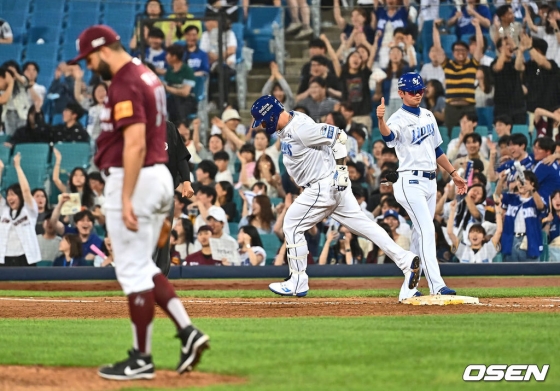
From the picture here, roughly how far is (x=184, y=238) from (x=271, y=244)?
1.42 meters

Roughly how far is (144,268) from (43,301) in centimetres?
696

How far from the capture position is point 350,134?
17.7 metres

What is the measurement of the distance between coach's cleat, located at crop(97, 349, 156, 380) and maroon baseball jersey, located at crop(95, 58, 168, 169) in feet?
3.77

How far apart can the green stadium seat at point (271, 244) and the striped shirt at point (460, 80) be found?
3993 millimetres

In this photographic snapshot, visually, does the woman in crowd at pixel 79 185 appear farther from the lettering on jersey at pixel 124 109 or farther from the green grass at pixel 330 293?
the lettering on jersey at pixel 124 109

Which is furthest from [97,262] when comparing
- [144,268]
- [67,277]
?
[144,268]

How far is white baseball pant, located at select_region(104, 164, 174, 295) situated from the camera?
20.0ft

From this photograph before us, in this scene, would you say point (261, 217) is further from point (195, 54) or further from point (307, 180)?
point (307, 180)

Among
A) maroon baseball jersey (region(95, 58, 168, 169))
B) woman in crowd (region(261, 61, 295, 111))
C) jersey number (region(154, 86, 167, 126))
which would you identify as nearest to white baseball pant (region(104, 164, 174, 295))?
maroon baseball jersey (region(95, 58, 168, 169))

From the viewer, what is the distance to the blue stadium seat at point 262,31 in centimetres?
1930

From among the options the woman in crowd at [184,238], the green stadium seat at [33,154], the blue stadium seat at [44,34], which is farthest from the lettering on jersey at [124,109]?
the blue stadium seat at [44,34]

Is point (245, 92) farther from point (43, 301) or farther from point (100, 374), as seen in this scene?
point (100, 374)

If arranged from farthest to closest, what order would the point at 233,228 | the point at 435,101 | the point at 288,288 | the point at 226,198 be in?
the point at 435,101
the point at 226,198
the point at 233,228
the point at 288,288

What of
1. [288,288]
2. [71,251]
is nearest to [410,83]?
[288,288]
